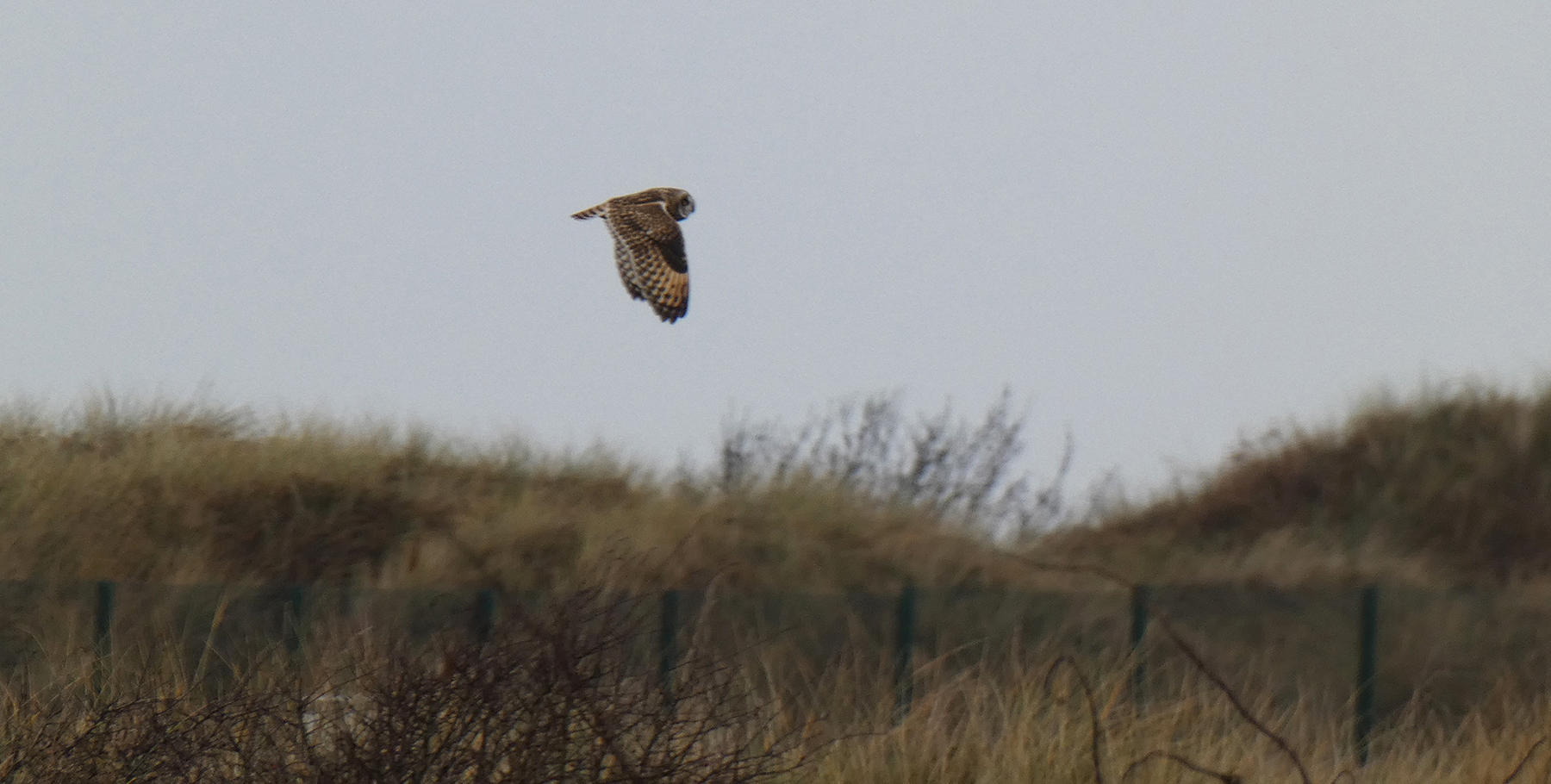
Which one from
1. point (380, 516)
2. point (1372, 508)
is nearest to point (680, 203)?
point (380, 516)

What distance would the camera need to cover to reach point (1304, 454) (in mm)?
20375

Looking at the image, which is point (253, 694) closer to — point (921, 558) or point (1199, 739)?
point (1199, 739)

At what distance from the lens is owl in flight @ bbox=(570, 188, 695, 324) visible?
305 inches

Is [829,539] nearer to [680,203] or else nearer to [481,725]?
[680,203]

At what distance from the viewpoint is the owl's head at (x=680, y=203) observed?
321 inches

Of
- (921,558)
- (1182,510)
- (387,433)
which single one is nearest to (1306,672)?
(921,558)

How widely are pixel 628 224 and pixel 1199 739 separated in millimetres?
3641

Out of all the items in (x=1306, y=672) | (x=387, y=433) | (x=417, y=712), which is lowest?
(x=1306, y=672)

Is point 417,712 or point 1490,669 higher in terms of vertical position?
point 417,712

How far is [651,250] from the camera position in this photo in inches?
308

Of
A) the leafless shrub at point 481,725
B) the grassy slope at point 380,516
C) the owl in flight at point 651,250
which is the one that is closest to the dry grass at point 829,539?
the grassy slope at point 380,516

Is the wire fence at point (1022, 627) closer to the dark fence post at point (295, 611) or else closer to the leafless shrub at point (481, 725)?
the dark fence post at point (295, 611)

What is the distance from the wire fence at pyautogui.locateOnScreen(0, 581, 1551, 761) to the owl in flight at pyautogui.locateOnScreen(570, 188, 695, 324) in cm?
182

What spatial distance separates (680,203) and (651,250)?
1.53ft
